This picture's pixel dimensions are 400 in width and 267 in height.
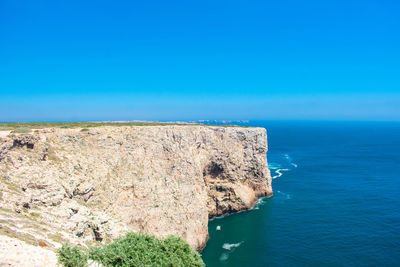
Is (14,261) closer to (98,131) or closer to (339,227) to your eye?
(98,131)

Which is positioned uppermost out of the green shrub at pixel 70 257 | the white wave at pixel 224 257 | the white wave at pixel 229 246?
the green shrub at pixel 70 257

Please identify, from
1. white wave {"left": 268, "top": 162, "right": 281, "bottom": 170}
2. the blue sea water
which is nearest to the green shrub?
the blue sea water

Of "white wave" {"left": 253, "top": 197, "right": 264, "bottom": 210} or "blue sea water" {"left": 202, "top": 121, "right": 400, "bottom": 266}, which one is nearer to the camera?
"blue sea water" {"left": 202, "top": 121, "right": 400, "bottom": 266}

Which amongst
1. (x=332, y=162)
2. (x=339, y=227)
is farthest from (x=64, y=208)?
(x=332, y=162)

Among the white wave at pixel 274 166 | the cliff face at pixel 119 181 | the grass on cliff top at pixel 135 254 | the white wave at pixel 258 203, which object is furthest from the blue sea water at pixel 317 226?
the grass on cliff top at pixel 135 254

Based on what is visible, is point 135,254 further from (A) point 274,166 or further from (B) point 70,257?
(A) point 274,166

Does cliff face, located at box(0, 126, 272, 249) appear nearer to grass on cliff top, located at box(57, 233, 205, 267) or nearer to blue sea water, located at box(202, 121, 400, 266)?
grass on cliff top, located at box(57, 233, 205, 267)

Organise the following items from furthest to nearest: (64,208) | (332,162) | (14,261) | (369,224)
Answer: (332,162)
(369,224)
(64,208)
(14,261)

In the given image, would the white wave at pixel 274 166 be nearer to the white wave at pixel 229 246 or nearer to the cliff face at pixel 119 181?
the cliff face at pixel 119 181
